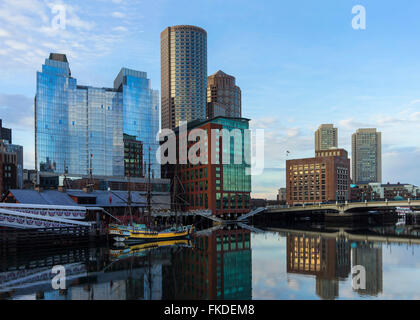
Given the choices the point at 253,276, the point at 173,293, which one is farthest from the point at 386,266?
the point at 173,293

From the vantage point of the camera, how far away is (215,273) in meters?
44.6

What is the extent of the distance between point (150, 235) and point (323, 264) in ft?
124

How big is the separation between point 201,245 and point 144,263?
78.1 feet

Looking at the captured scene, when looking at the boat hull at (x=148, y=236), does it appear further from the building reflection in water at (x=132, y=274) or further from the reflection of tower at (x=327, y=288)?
the reflection of tower at (x=327, y=288)

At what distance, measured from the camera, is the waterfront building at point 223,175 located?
151m

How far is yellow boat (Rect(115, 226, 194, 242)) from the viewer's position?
73.9 metres

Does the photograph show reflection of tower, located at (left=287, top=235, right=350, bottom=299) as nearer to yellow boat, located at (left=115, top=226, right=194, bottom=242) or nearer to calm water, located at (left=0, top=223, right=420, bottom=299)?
calm water, located at (left=0, top=223, right=420, bottom=299)

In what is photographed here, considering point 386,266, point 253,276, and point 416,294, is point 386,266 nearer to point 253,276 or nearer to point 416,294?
point 416,294

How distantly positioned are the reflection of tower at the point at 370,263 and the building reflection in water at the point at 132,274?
472 inches

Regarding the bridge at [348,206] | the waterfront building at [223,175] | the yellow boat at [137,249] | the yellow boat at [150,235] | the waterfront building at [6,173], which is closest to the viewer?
the yellow boat at [137,249]

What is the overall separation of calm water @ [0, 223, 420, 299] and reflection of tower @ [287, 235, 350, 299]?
0.33 ft

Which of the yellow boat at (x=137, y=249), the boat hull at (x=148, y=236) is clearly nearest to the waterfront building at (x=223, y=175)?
the boat hull at (x=148, y=236)

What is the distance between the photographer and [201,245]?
7331 cm

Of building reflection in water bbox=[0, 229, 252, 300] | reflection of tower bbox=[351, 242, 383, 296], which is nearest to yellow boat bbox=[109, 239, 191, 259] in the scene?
building reflection in water bbox=[0, 229, 252, 300]
